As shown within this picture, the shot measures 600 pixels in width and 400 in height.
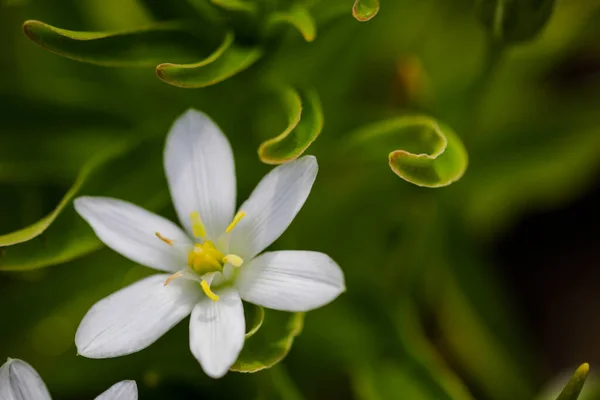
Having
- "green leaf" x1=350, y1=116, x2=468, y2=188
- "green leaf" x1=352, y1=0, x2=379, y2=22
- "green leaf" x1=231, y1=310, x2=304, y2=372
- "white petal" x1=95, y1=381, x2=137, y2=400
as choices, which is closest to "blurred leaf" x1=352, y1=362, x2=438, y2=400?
"green leaf" x1=231, y1=310, x2=304, y2=372

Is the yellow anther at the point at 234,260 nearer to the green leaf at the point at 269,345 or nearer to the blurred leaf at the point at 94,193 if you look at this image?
the green leaf at the point at 269,345

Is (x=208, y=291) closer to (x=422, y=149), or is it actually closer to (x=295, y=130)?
(x=295, y=130)

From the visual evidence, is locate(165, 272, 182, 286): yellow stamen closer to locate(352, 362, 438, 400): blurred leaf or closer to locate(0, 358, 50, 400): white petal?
locate(0, 358, 50, 400): white petal

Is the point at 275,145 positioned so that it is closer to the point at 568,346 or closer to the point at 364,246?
the point at 364,246

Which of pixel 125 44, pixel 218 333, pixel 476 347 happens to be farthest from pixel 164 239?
pixel 476 347

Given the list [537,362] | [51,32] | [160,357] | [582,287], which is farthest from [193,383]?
[582,287]

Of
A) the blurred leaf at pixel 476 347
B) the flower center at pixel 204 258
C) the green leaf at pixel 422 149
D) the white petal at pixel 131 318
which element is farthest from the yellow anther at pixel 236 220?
the blurred leaf at pixel 476 347
